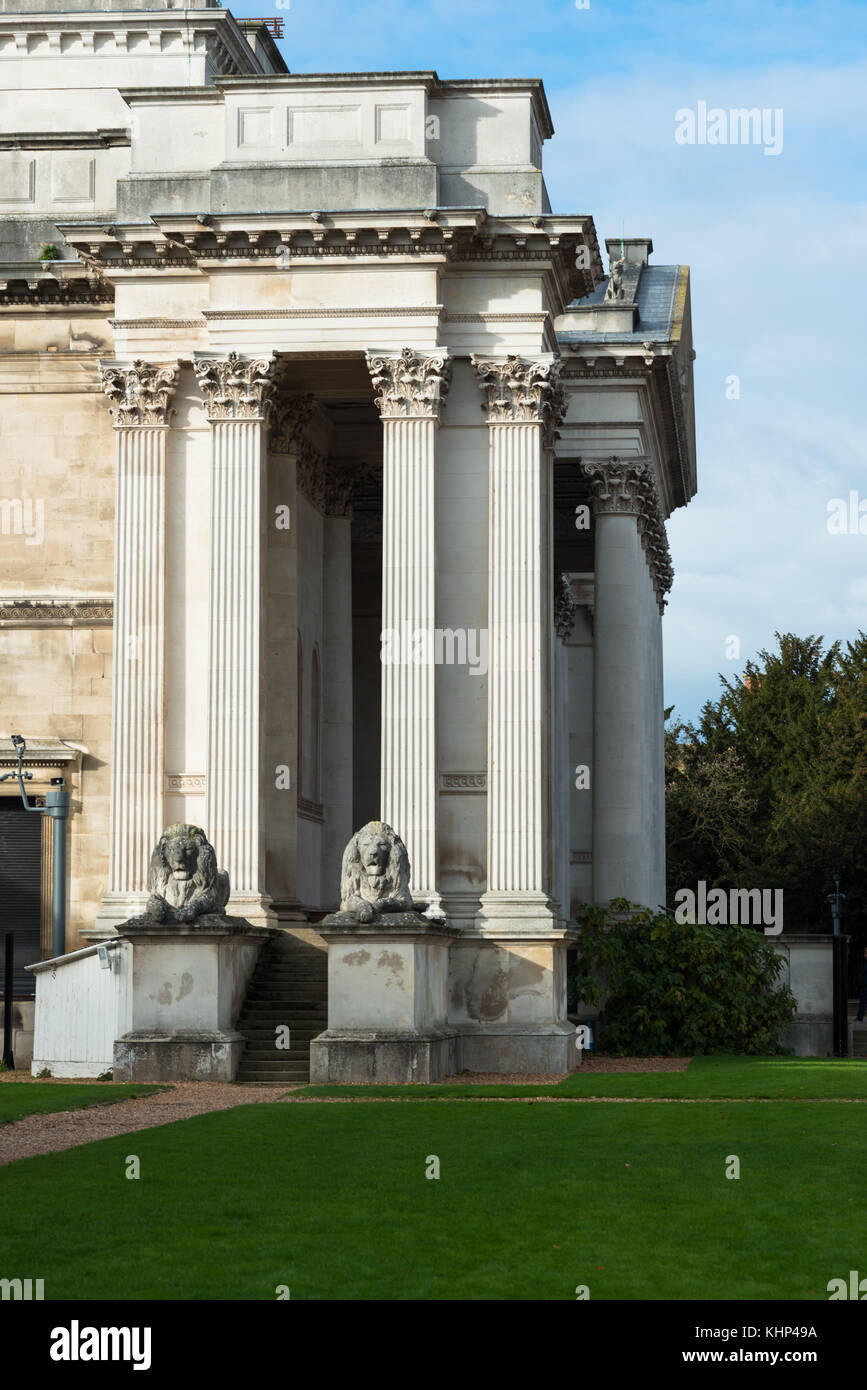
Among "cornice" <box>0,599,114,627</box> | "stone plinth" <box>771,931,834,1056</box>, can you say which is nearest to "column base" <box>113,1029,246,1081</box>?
"cornice" <box>0,599,114,627</box>

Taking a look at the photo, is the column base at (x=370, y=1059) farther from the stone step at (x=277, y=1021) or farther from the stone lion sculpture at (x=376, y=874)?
the stone step at (x=277, y=1021)

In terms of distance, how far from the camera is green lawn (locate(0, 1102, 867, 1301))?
13.9 metres

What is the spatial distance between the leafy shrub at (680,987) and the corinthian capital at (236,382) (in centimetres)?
1267

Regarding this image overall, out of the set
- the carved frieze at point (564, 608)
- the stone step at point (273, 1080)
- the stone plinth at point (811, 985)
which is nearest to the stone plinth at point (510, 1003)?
the stone step at point (273, 1080)

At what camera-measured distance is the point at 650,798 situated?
51.5 m

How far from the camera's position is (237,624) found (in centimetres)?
3891

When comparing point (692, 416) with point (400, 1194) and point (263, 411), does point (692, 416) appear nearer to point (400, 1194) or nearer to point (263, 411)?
point (263, 411)

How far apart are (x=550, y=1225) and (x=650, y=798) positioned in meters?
35.6

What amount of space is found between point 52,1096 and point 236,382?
15.3 m

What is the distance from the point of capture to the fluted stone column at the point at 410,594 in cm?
3816

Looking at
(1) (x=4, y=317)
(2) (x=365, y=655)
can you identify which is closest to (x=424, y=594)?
(1) (x=4, y=317)

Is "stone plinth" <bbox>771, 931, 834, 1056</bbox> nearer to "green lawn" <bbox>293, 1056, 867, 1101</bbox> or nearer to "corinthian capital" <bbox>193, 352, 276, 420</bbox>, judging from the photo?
"green lawn" <bbox>293, 1056, 867, 1101</bbox>

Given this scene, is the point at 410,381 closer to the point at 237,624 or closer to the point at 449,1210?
the point at 237,624

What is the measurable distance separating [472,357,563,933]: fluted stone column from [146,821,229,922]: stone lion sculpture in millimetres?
6006
